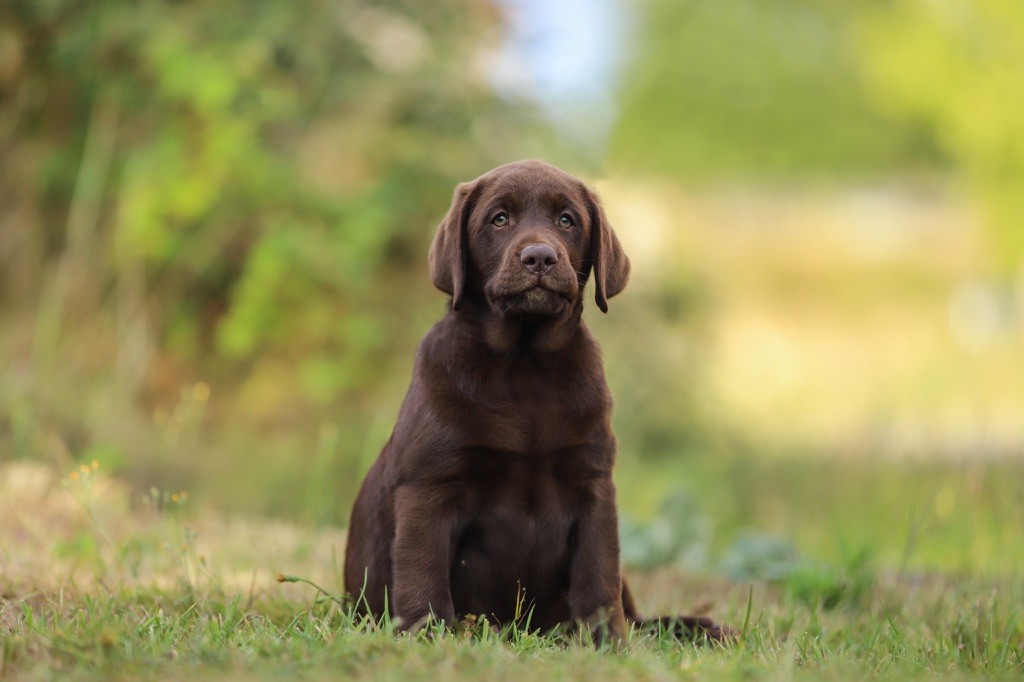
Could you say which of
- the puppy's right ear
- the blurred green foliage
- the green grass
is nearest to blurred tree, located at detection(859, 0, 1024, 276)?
the blurred green foliage

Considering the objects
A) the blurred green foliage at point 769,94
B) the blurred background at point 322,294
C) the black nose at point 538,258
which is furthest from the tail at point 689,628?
the blurred green foliage at point 769,94

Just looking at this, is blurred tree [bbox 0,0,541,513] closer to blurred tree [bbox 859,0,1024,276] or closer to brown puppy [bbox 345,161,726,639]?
brown puppy [bbox 345,161,726,639]

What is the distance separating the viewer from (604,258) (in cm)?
346

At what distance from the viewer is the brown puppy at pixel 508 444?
3119 mm

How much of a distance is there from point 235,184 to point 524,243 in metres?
5.49

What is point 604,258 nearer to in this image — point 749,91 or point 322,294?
point 322,294

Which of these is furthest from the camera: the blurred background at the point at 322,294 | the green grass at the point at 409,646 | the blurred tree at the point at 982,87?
the blurred tree at the point at 982,87

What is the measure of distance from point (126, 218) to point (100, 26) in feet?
4.24

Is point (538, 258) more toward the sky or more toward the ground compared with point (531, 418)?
more toward the sky

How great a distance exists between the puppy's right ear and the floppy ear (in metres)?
0.38

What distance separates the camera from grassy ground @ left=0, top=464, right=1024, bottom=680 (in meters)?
2.56

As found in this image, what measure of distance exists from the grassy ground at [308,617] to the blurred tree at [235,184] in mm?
2582

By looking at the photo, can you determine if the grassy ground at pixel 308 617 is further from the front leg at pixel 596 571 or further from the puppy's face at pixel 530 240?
→ the puppy's face at pixel 530 240

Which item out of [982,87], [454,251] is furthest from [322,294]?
[982,87]
